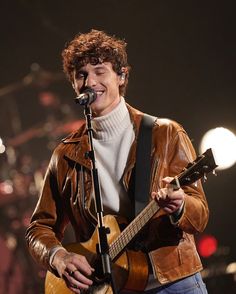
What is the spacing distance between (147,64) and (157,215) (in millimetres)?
5432

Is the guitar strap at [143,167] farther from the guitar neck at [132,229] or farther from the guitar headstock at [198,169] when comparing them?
the guitar headstock at [198,169]

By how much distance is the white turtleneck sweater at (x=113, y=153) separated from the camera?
11.0ft

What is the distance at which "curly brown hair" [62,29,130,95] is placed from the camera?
145 inches

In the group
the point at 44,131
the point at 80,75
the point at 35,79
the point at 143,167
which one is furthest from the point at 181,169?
the point at 35,79

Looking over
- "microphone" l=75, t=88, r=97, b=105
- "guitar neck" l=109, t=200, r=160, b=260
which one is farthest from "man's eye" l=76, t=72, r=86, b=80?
"guitar neck" l=109, t=200, r=160, b=260

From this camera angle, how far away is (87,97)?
10.6 ft

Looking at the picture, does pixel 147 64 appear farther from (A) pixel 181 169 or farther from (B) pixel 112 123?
(A) pixel 181 169

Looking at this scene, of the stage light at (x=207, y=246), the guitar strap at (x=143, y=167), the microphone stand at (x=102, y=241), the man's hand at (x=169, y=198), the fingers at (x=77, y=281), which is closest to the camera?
the man's hand at (x=169, y=198)

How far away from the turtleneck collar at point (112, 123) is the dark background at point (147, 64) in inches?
164

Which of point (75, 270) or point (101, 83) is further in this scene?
point (101, 83)

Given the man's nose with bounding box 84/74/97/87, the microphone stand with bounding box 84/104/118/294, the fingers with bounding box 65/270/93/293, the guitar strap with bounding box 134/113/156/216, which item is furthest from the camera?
the man's nose with bounding box 84/74/97/87

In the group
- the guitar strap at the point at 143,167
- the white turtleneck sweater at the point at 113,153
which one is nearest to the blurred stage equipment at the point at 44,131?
the white turtleneck sweater at the point at 113,153

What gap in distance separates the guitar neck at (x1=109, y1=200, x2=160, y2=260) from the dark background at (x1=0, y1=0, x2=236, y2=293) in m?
4.63

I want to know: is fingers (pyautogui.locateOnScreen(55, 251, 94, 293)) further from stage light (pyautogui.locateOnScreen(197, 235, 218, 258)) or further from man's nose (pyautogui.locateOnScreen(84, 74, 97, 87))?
stage light (pyautogui.locateOnScreen(197, 235, 218, 258))
